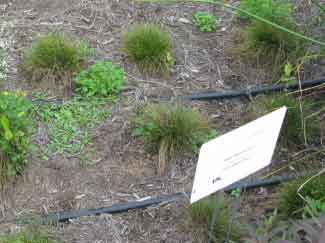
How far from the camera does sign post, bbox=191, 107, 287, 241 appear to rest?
2111 mm

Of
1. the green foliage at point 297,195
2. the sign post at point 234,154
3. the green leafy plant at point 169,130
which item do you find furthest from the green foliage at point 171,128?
the sign post at point 234,154

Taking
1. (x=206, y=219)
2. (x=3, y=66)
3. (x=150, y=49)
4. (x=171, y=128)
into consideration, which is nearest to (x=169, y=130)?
(x=171, y=128)

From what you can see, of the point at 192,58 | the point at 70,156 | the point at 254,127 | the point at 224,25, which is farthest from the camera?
the point at 224,25

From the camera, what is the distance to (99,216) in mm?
3203

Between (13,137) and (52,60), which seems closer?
(13,137)

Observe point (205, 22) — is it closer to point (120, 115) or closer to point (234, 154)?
point (120, 115)

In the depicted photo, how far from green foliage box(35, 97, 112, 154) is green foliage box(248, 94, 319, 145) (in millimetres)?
960

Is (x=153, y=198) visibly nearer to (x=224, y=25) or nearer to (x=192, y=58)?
(x=192, y=58)

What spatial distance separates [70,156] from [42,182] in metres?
0.23

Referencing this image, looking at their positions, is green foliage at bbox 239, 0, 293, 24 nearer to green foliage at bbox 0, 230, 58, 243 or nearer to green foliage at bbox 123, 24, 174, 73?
green foliage at bbox 123, 24, 174, 73

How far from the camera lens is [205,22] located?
4363 mm

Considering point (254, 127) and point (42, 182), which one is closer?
point (254, 127)

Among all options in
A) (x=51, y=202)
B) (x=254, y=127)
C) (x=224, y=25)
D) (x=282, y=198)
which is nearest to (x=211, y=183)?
(x=254, y=127)

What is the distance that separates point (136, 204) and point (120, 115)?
66 centimetres
